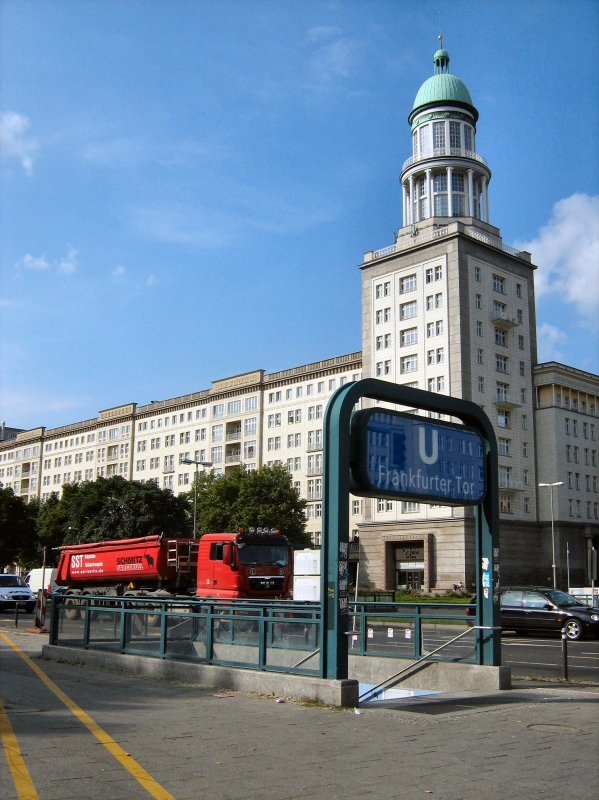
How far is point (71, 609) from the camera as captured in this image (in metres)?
18.0

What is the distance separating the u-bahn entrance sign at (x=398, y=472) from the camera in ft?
36.8

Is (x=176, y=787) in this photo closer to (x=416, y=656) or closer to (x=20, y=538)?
(x=416, y=656)

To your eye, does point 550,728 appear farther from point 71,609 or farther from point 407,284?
point 407,284

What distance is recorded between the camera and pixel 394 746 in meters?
8.48

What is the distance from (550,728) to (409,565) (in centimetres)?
5381

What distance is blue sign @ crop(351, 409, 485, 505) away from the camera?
11.7 metres

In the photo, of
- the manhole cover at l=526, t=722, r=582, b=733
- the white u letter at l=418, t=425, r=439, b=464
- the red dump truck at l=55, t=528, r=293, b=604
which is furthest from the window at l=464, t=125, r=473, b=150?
the manhole cover at l=526, t=722, r=582, b=733

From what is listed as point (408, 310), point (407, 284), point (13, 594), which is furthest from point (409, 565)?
point (13, 594)

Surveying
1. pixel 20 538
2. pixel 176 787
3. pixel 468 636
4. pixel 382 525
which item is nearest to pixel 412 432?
pixel 468 636

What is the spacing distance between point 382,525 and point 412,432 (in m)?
52.6

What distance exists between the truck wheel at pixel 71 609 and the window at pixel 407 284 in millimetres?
51539

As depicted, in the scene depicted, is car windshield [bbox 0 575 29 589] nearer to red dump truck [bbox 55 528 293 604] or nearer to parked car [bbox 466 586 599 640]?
red dump truck [bbox 55 528 293 604]

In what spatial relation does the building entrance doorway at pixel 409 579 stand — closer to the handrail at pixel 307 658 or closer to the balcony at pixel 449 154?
the balcony at pixel 449 154

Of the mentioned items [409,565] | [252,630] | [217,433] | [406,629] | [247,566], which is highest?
[217,433]
